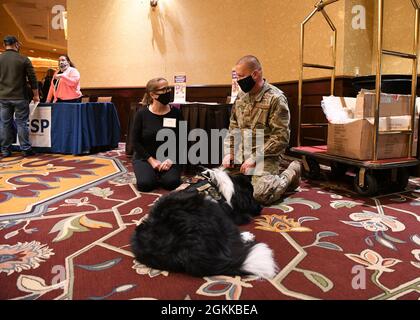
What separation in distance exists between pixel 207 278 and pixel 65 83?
4.72m

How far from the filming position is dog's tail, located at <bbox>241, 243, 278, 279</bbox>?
1.54 m

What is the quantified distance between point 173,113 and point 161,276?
203 cm

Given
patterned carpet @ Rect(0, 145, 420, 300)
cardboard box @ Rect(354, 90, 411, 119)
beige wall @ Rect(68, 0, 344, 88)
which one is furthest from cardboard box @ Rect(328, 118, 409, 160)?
beige wall @ Rect(68, 0, 344, 88)

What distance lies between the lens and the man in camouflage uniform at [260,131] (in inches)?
104

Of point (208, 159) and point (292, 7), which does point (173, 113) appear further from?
point (292, 7)

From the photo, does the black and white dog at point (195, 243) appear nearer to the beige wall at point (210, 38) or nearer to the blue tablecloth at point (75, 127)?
the beige wall at point (210, 38)

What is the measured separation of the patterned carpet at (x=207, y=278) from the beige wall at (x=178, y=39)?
287 cm

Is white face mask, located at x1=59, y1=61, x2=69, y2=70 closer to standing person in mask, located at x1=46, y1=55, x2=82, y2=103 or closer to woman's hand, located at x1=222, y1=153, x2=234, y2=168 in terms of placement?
standing person in mask, located at x1=46, y1=55, x2=82, y2=103

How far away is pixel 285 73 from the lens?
16.6ft

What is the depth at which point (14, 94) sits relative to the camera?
4.88m

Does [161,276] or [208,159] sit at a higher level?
[208,159]

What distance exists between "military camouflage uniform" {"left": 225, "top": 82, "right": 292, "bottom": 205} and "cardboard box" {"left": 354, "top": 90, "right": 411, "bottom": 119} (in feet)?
1.95

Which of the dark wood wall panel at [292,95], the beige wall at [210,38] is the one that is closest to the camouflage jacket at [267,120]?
the dark wood wall panel at [292,95]
